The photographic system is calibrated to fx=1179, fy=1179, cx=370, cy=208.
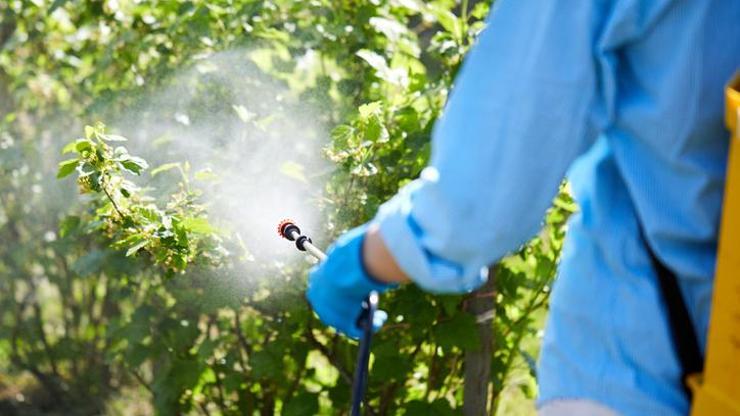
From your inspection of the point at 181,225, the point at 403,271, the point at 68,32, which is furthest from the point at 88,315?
the point at 403,271

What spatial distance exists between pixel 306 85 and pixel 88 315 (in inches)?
55.7

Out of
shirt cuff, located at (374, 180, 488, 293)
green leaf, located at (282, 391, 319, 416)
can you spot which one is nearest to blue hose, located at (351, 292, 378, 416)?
shirt cuff, located at (374, 180, 488, 293)

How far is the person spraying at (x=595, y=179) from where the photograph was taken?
3.85ft

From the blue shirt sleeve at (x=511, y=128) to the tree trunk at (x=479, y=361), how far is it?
4.25 feet

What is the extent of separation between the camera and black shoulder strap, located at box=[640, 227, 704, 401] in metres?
1.25

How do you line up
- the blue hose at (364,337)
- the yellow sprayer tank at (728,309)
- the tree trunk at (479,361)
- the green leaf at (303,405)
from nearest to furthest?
the yellow sprayer tank at (728,309) → the blue hose at (364,337) → the tree trunk at (479,361) → the green leaf at (303,405)

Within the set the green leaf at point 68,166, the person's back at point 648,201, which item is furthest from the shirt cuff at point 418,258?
the green leaf at point 68,166

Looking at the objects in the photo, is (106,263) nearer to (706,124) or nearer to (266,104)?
(266,104)

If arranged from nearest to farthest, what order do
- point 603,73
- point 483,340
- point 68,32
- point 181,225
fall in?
point 603,73 < point 181,225 < point 483,340 < point 68,32

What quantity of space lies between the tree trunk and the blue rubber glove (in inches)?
45.1

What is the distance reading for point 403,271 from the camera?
1270 millimetres

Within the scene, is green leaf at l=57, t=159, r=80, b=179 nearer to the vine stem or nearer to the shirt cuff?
the vine stem

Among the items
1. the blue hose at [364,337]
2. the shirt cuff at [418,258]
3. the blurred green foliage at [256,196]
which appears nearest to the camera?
the shirt cuff at [418,258]

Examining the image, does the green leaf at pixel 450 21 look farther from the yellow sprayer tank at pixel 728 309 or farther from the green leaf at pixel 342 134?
the yellow sprayer tank at pixel 728 309
